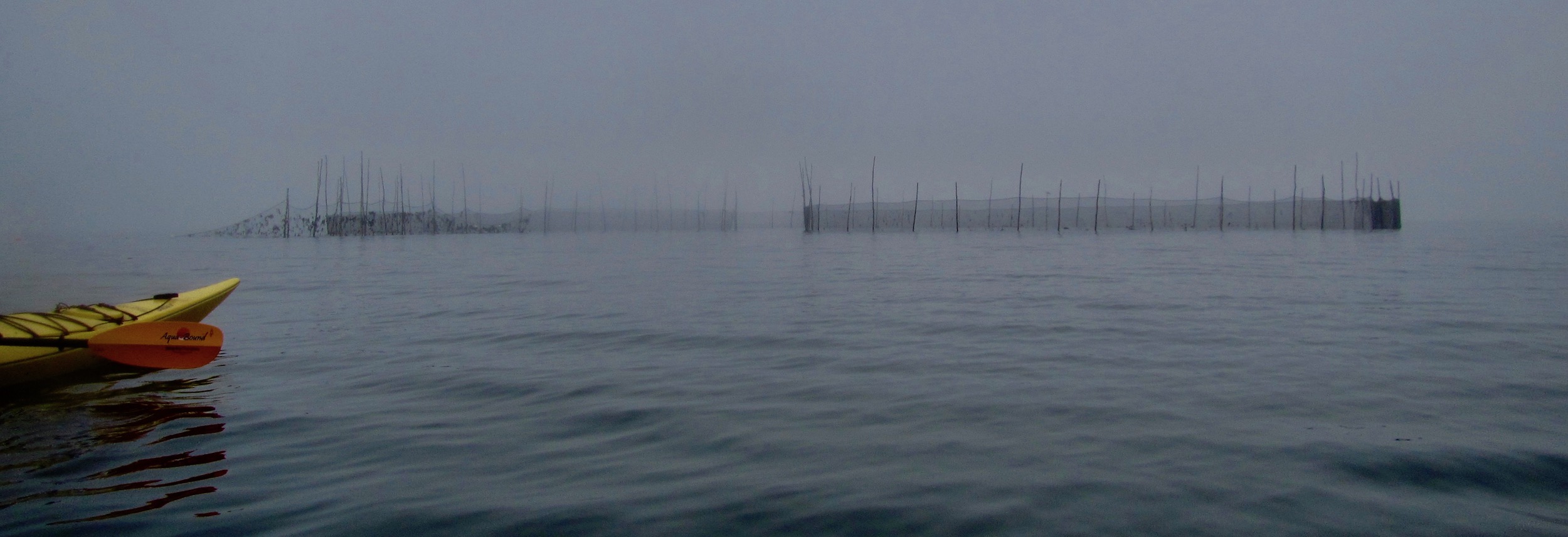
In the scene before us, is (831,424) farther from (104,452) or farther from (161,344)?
(161,344)

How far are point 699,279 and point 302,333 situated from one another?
9983mm

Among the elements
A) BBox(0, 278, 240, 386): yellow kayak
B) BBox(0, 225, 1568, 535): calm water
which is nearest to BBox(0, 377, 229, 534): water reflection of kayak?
BBox(0, 225, 1568, 535): calm water

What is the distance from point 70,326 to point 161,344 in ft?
3.25

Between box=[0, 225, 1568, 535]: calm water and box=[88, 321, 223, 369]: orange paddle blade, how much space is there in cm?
21

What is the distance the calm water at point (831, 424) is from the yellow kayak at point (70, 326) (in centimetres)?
24

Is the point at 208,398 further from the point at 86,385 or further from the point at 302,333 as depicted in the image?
the point at 302,333

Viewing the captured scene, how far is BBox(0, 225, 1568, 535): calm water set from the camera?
154 inches

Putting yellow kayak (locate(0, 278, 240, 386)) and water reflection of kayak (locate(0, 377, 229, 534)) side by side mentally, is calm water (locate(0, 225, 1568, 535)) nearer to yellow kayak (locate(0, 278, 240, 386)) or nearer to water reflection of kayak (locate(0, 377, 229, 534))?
water reflection of kayak (locate(0, 377, 229, 534))

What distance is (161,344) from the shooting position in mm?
7430

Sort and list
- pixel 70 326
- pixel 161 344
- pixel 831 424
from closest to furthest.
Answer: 1. pixel 831 424
2. pixel 161 344
3. pixel 70 326

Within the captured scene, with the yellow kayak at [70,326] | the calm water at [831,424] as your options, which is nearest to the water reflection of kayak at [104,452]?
the calm water at [831,424]

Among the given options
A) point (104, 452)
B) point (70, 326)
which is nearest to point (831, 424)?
point (104, 452)

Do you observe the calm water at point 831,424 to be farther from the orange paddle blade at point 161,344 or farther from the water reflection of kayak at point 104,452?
the orange paddle blade at point 161,344

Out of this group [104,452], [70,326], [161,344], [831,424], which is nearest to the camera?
[104,452]
